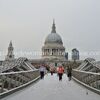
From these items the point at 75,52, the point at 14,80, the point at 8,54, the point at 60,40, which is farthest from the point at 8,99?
the point at 75,52

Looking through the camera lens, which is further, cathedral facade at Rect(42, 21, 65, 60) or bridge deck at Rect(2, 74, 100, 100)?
cathedral facade at Rect(42, 21, 65, 60)

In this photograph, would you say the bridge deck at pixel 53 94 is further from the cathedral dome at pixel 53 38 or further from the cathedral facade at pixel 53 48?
the cathedral dome at pixel 53 38

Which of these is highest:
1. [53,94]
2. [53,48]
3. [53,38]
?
[53,38]

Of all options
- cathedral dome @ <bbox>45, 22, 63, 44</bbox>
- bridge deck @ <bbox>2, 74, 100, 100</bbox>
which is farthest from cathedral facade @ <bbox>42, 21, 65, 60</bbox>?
bridge deck @ <bbox>2, 74, 100, 100</bbox>

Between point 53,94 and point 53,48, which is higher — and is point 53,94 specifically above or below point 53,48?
below

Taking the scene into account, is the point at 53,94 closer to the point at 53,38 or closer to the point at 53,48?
the point at 53,48

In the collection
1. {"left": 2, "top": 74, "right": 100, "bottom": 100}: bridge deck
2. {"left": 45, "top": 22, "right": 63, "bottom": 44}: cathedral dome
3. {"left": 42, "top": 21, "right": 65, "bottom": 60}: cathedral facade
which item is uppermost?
{"left": 45, "top": 22, "right": 63, "bottom": 44}: cathedral dome

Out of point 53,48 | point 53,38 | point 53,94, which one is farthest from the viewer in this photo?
point 53,38

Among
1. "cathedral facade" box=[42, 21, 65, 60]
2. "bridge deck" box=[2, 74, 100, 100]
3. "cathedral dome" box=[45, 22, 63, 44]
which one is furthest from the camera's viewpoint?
"cathedral dome" box=[45, 22, 63, 44]

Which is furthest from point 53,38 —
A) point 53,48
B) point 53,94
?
point 53,94

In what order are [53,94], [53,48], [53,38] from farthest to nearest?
1. [53,38]
2. [53,48]
3. [53,94]

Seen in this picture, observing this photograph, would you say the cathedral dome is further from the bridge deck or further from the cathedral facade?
the bridge deck

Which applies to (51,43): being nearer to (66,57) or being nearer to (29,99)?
(66,57)

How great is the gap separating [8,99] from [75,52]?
172167mm
